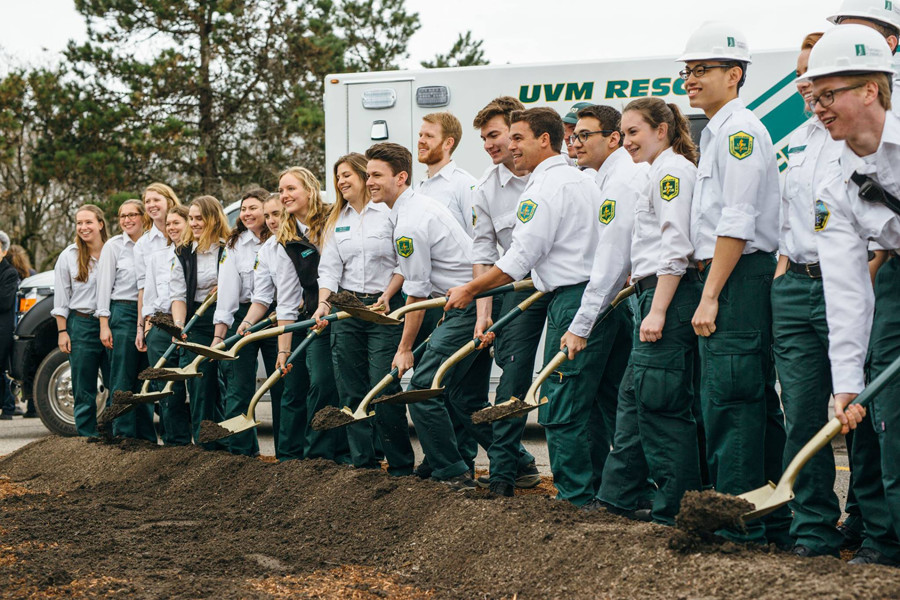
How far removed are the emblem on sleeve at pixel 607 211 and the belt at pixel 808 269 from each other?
1095mm

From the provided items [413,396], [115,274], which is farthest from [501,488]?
[115,274]

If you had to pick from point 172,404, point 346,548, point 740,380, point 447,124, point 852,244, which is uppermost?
point 447,124

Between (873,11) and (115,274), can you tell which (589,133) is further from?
(115,274)

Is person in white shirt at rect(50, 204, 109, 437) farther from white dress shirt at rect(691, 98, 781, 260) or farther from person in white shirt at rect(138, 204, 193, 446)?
white dress shirt at rect(691, 98, 781, 260)

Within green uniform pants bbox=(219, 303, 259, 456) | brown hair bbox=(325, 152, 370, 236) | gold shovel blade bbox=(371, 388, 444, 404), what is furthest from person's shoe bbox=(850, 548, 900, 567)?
green uniform pants bbox=(219, 303, 259, 456)

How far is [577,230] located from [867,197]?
1.97 metres

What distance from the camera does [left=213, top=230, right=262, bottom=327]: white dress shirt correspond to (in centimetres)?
759

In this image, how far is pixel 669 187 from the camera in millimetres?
4613

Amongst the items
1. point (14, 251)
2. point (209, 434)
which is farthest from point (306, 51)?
point (209, 434)

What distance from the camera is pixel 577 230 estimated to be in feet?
17.9

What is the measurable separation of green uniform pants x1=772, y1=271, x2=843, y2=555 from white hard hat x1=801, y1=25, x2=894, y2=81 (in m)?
0.88

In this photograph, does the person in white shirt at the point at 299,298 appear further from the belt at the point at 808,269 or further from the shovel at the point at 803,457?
the shovel at the point at 803,457

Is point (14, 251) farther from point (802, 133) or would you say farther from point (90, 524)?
point (802, 133)

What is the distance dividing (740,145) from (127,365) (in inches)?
218
